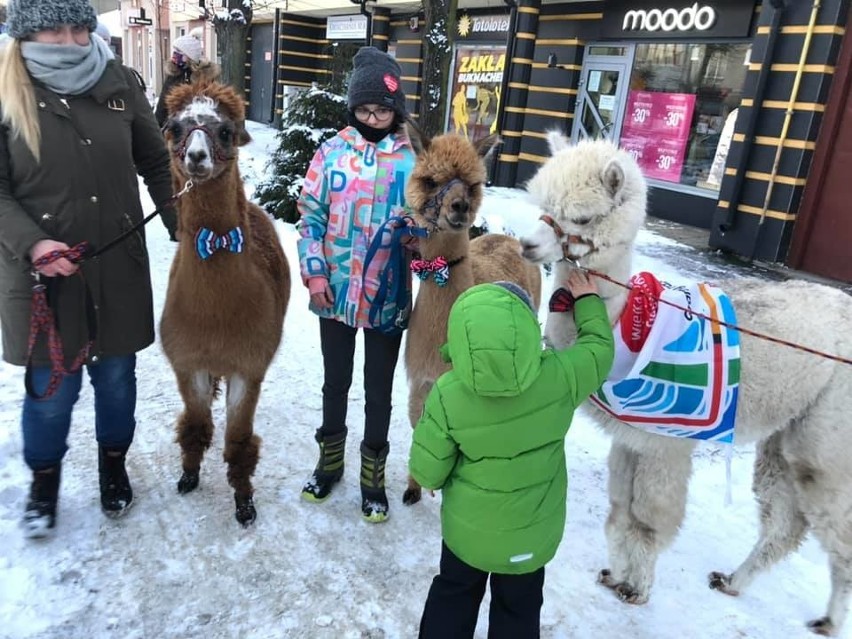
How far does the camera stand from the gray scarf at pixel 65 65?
2.19 metres

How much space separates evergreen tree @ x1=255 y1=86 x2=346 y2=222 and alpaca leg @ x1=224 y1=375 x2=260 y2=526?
499 centimetres

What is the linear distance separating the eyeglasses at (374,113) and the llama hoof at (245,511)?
1.73 meters

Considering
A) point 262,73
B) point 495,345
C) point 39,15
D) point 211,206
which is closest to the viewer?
point 495,345

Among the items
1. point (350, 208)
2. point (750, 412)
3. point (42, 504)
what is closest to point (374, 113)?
point (350, 208)

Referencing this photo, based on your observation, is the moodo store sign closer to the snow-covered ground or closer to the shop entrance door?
the shop entrance door

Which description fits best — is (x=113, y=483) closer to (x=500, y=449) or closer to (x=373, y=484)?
(x=373, y=484)

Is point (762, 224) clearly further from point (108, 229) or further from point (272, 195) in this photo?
point (108, 229)

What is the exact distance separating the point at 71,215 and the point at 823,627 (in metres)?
3.26

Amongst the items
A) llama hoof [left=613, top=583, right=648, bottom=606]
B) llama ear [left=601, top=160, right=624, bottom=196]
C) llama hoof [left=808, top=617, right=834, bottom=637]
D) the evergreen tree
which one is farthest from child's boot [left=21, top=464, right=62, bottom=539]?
the evergreen tree

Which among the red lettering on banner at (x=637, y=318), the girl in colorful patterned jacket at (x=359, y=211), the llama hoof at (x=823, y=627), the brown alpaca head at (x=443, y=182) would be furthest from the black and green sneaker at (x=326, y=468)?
the llama hoof at (x=823, y=627)

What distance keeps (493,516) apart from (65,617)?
1578 mm

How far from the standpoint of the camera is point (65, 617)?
7.22 feet

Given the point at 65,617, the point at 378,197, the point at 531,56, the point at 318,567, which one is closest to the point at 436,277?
the point at 378,197

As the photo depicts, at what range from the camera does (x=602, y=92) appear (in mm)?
10703
